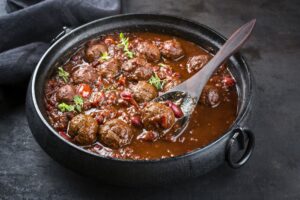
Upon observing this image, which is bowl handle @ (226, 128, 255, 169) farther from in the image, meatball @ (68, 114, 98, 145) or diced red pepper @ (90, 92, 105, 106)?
diced red pepper @ (90, 92, 105, 106)

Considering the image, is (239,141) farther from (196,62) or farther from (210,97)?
(196,62)

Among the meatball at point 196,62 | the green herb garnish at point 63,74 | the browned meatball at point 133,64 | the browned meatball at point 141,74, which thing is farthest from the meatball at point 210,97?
the green herb garnish at point 63,74

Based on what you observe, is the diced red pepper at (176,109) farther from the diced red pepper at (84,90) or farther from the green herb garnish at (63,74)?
the green herb garnish at (63,74)

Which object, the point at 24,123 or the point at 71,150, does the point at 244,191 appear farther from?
the point at 24,123

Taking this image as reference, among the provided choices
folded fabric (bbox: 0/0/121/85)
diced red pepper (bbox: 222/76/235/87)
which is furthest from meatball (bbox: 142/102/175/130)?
folded fabric (bbox: 0/0/121/85)

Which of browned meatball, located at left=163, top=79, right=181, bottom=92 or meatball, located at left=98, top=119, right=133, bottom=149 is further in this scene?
browned meatball, located at left=163, top=79, right=181, bottom=92

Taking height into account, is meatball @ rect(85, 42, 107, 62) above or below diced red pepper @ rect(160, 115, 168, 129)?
above
